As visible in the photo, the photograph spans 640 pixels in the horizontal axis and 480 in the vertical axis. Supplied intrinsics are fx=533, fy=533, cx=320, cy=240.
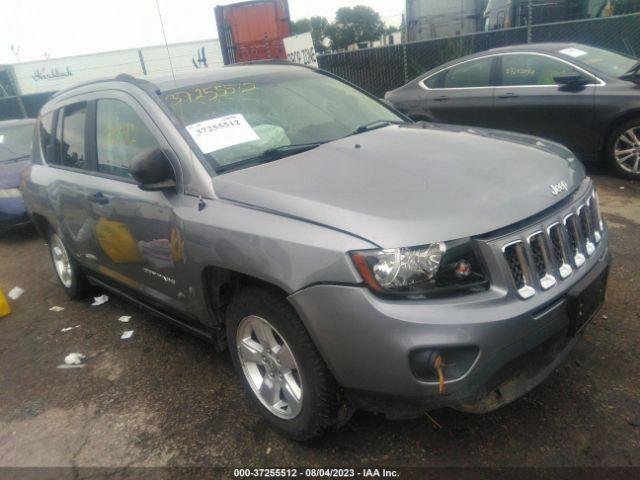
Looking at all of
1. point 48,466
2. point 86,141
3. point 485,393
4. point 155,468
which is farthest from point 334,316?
point 86,141

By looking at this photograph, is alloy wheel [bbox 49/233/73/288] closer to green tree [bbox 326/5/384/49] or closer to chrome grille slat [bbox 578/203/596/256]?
chrome grille slat [bbox 578/203/596/256]

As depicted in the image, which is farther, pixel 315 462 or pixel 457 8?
pixel 457 8

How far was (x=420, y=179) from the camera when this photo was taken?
237 cm

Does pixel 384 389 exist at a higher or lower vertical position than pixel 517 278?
lower

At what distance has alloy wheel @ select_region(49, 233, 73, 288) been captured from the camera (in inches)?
183

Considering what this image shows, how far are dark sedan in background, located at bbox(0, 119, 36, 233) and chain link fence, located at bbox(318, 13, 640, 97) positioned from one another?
25.1 ft

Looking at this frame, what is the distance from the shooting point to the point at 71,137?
392cm

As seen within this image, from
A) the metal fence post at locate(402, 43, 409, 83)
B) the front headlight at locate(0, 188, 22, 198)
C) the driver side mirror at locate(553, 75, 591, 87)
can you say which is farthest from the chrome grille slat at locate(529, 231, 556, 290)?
the metal fence post at locate(402, 43, 409, 83)

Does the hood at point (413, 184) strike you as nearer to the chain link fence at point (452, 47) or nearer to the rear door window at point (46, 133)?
the rear door window at point (46, 133)

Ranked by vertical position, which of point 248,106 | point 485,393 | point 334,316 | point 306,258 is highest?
point 248,106

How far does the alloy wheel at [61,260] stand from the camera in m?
4.65

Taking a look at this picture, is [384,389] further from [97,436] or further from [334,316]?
[97,436]

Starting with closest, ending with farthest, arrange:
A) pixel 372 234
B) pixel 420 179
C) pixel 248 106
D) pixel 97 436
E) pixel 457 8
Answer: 1. pixel 372 234
2. pixel 420 179
3. pixel 97 436
4. pixel 248 106
5. pixel 457 8

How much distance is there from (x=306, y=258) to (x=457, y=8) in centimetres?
1403
